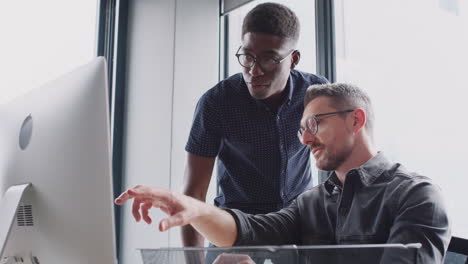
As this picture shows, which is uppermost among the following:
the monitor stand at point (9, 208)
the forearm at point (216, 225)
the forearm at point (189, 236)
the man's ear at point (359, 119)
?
the man's ear at point (359, 119)

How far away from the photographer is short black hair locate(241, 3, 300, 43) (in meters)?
1.57

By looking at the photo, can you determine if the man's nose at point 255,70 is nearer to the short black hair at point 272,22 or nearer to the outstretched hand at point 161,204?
the short black hair at point 272,22

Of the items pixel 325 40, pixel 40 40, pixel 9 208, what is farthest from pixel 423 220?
pixel 40 40

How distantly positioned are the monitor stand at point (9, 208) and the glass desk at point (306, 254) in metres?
0.39

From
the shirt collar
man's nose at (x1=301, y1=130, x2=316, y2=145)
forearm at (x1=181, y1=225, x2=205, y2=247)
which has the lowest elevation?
forearm at (x1=181, y1=225, x2=205, y2=247)

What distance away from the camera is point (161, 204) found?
96cm

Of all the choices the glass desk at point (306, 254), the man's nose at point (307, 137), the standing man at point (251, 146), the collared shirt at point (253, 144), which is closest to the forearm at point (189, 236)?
the standing man at point (251, 146)

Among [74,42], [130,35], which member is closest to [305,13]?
[130,35]

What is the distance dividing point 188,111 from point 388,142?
1.25 meters

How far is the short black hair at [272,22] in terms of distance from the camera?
157 cm

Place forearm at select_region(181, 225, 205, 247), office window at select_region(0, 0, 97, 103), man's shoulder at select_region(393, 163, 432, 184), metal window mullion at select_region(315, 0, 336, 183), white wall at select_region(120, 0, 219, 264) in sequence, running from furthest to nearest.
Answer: white wall at select_region(120, 0, 219, 264)
office window at select_region(0, 0, 97, 103)
metal window mullion at select_region(315, 0, 336, 183)
forearm at select_region(181, 225, 205, 247)
man's shoulder at select_region(393, 163, 432, 184)

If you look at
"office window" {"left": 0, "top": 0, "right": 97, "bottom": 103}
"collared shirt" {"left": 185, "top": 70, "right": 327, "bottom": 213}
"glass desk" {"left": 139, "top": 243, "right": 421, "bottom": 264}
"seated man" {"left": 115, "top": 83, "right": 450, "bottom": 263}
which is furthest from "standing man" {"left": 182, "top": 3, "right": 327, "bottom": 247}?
"office window" {"left": 0, "top": 0, "right": 97, "bottom": 103}

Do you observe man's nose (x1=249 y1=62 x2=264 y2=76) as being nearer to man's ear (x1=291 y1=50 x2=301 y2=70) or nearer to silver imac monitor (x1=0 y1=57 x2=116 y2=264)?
man's ear (x1=291 y1=50 x2=301 y2=70)

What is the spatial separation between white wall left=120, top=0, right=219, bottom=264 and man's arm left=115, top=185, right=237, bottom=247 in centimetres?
150
